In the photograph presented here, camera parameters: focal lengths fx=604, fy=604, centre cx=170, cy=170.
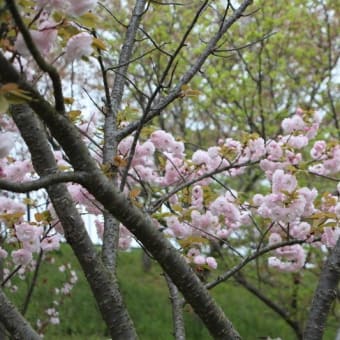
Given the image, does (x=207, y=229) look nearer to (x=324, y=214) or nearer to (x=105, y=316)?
(x=324, y=214)

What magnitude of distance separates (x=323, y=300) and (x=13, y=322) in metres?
0.96

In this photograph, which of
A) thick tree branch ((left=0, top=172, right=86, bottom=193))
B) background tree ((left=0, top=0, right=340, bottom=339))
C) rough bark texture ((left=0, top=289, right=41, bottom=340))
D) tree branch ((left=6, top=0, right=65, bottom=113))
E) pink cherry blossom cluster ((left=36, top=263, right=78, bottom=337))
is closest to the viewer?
tree branch ((left=6, top=0, right=65, bottom=113))

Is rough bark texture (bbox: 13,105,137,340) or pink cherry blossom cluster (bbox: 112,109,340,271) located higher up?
pink cherry blossom cluster (bbox: 112,109,340,271)

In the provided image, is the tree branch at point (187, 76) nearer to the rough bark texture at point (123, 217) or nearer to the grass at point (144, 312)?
the rough bark texture at point (123, 217)

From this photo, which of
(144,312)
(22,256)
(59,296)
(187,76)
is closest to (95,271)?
(187,76)

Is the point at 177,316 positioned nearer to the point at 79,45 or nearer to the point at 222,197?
the point at 222,197

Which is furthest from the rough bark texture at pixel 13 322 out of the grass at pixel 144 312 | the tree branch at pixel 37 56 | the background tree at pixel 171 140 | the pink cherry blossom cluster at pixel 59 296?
the pink cherry blossom cluster at pixel 59 296

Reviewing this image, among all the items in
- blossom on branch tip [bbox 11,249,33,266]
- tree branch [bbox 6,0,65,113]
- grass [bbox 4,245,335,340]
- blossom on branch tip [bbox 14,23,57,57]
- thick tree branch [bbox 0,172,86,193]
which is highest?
grass [bbox 4,245,335,340]

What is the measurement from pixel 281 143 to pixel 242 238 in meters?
3.30

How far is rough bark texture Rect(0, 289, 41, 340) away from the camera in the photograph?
177cm

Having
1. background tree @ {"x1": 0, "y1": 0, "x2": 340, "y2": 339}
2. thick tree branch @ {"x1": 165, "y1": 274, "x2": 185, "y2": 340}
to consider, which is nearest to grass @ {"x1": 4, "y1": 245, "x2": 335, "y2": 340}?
background tree @ {"x1": 0, "y1": 0, "x2": 340, "y2": 339}

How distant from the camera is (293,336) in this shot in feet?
21.0

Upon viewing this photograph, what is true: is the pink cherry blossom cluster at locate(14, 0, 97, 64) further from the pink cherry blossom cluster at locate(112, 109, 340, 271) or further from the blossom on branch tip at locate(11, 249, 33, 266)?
the pink cherry blossom cluster at locate(112, 109, 340, 271)

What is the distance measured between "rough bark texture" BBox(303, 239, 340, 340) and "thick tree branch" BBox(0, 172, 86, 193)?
39.1 inches
